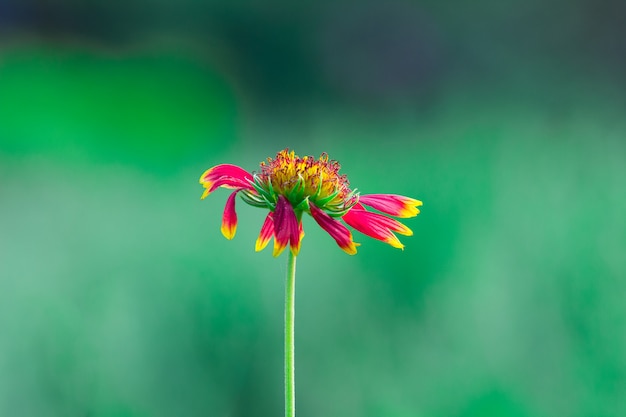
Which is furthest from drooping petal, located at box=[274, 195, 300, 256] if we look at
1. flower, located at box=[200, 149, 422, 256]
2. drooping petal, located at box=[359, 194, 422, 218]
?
drooping petal, located at box=[359, 194, 422, 218]

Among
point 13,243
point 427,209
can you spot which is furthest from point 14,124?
point 427,209

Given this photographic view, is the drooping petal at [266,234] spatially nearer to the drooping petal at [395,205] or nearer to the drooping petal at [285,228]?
the drooping petal at [285,228]

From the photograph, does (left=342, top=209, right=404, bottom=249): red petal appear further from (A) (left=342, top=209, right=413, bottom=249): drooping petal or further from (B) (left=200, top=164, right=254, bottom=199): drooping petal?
(B) (left=200, top=164, right=254, bottom=199): drooping petal

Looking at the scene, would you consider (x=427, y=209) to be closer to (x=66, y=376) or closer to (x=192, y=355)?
(x=192, y=355)

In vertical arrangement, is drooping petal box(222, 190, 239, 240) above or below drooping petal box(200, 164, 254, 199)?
below

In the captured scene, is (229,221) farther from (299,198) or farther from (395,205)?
(395,205)

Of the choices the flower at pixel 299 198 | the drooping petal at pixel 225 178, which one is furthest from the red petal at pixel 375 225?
the drooping petal at pixel 225 178
